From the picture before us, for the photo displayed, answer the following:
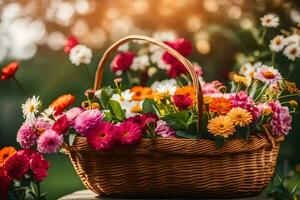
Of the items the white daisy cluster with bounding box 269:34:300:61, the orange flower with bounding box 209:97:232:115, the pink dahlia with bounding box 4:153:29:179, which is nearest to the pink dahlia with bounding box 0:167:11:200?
the pink dahlia with bounding box 4:153:29:179

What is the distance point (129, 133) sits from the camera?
2.06m

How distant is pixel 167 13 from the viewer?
514 cm

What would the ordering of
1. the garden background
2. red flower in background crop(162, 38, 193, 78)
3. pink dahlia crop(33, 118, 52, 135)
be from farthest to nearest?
the garden background, red flower in background crop(162, 38, 193, 78), pink dahlia crop(33, 118, 52, 135)

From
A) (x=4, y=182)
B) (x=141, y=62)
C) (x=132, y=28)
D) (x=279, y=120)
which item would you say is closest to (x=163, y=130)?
(x=279, y=120)

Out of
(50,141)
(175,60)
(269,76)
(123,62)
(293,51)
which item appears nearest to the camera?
(50,141)

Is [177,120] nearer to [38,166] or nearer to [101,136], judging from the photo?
[101,136]

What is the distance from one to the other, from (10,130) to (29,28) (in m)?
1.55

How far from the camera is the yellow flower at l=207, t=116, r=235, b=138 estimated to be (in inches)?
80.5

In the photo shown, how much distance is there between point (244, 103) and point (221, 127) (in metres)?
0.18

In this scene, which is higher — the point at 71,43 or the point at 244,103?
the point at 71,43

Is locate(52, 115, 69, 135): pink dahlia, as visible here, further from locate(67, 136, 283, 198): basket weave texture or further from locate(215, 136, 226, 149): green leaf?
locate(215, 136, 226, 149): green leaf

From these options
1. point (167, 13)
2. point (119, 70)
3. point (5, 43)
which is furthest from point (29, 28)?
point (119, 70)

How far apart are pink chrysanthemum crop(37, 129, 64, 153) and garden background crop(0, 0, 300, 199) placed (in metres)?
2.01

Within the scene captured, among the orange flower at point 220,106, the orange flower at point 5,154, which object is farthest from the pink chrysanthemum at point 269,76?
the orange flower at point 5,154
